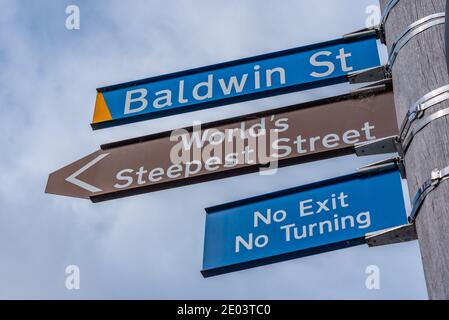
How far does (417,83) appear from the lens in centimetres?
302

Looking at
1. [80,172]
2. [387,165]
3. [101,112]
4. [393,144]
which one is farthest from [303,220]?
[101,112]

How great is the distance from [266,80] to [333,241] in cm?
107

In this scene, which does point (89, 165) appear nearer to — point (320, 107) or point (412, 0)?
point (320, 107)

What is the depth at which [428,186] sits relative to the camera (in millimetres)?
2738

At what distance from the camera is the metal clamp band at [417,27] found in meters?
3.13

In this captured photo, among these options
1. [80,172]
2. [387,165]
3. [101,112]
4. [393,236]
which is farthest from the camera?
[101,112]

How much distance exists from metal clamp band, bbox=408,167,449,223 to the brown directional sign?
2.63 feet

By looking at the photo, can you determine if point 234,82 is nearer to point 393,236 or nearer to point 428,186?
point 393,236

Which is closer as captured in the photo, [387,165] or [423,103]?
[423,103]

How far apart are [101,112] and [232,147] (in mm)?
875

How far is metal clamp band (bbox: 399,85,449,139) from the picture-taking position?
9.45 ft

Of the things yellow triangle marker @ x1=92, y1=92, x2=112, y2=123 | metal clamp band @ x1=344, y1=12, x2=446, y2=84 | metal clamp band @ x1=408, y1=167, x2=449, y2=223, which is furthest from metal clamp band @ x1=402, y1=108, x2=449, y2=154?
yellow triangle marker @ x1=92, y1=92, x2=112, y2=123
